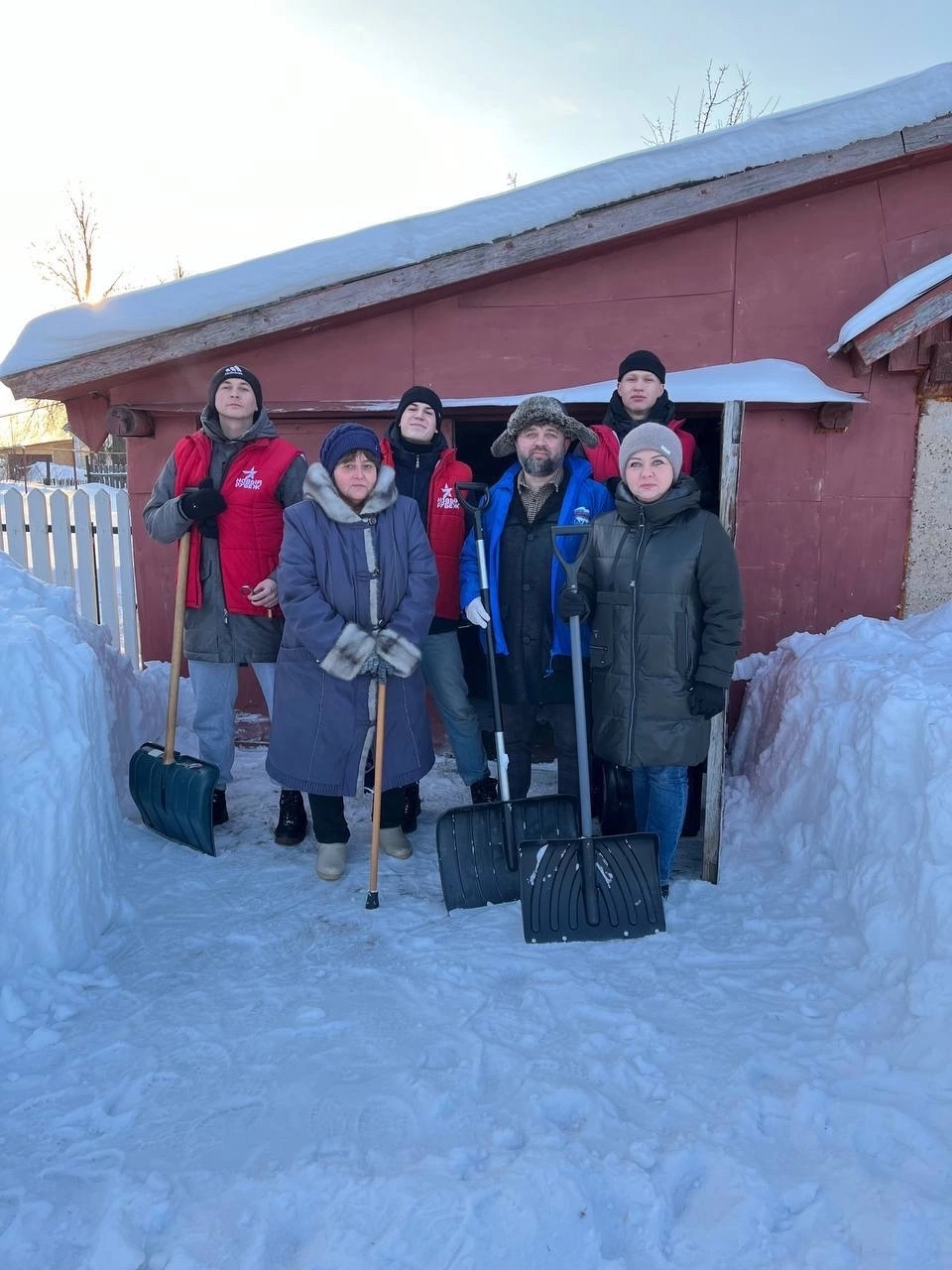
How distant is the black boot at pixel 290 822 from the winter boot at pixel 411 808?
512 millimetres

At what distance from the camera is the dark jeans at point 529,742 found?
3.68 metres

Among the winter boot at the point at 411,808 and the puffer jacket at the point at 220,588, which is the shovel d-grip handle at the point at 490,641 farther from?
the puffer jacket at the point at 220,588

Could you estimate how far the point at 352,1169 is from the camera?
205cm

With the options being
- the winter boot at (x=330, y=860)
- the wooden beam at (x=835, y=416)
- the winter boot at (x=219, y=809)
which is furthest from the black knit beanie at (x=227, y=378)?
the wooden beam at (x=835, y=416)

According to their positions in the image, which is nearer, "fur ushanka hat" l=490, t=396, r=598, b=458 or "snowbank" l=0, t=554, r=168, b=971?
"snowbank" l=0, t=554, r=168, b=971

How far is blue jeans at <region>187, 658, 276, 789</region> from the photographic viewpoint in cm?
396

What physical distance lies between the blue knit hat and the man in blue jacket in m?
0.59

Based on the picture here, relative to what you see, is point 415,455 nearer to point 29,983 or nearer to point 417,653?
point 417,653

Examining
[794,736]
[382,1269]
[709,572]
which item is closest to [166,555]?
[709,572]

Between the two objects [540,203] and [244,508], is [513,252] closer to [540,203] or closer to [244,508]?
[540,203]

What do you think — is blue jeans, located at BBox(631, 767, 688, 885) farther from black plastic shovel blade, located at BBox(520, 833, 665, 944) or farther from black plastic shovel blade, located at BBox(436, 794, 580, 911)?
black plastic shovel blade, located at BBox(436, 794, 580, 911)

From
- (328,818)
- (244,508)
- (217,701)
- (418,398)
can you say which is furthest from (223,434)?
(328,818)

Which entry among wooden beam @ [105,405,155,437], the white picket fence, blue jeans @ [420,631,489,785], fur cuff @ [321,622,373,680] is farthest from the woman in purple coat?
the white picket fence

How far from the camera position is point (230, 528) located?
3828 millimetres
